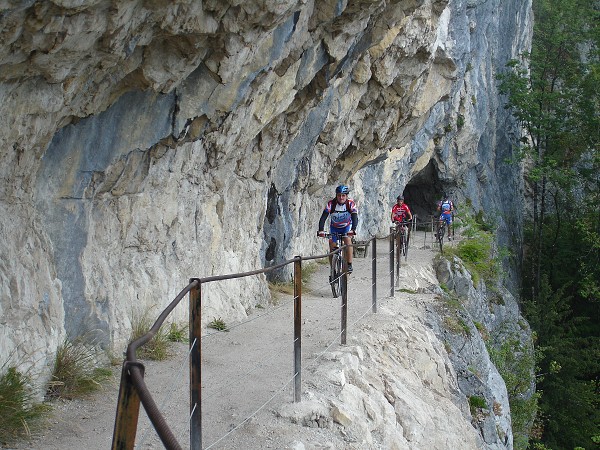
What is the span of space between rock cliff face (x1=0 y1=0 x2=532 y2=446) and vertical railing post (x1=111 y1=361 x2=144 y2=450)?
2.46 m

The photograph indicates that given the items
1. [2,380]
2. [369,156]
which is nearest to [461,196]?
[369,156]

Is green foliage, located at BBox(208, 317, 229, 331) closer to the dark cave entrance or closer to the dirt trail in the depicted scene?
the dirt trail

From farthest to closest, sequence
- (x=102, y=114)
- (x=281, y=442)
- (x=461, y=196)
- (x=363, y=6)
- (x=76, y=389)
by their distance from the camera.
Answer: (x=461, y=196), (x=363, y=6), (x=102, y=114), (x=76, y=389), (x=281, y=442)

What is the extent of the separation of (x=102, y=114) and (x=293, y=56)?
297 cm

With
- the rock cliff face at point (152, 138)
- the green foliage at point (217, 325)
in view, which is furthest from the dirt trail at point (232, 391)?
the rock cliff face at point (152, 138)

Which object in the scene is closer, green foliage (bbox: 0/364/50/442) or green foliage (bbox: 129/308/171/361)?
green foliage (bbox: 0/364/50/442)

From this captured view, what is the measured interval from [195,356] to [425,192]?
30.1m

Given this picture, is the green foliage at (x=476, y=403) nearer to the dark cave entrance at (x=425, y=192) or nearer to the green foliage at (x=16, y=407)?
the green foliage at (x=16, y=407)

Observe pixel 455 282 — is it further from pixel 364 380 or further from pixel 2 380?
pixel 2 380

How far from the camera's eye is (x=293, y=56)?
7.42 m

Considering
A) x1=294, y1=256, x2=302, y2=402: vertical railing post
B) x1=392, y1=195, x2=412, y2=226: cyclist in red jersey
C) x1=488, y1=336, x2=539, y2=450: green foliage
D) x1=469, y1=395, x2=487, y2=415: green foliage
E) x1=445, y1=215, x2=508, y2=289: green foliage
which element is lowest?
x1=488, y1=336, x2=539, y2=450: green foliage

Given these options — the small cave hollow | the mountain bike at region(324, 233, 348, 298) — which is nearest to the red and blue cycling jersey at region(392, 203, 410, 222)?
the mountain bike at region(324, 233, 348, 298)

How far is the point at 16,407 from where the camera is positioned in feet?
12.6

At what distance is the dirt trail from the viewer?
3.87m
